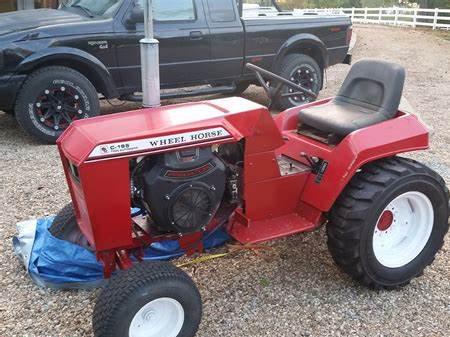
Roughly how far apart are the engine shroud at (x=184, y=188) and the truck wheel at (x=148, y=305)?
0.28 m

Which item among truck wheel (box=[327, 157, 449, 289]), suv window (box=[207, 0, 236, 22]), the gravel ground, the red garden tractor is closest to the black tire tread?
the red garden tractor

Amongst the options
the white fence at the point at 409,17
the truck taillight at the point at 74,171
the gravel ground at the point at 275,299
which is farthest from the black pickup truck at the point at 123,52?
the white fence at the point at 409,17

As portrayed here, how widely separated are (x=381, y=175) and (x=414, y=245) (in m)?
0.63

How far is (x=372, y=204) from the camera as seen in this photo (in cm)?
302

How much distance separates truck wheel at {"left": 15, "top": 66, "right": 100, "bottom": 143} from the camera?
5715 mm

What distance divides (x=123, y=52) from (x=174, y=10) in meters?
0.88

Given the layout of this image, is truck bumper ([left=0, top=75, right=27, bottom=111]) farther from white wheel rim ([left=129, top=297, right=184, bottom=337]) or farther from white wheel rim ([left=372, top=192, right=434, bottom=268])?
white wheel rim ([left=372, top=192, right=434, bottom=268])

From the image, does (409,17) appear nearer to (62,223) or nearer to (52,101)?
(52,101)

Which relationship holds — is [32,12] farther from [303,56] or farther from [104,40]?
[303,56]

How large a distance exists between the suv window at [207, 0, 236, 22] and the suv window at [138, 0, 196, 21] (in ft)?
0.82

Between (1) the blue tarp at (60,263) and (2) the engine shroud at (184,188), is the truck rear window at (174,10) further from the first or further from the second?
(2) the engine shroud at (184,188)

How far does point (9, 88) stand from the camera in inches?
222

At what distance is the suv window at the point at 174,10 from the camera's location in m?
6.42

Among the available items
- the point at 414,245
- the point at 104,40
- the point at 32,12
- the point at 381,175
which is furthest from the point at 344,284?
the point at 32,12
